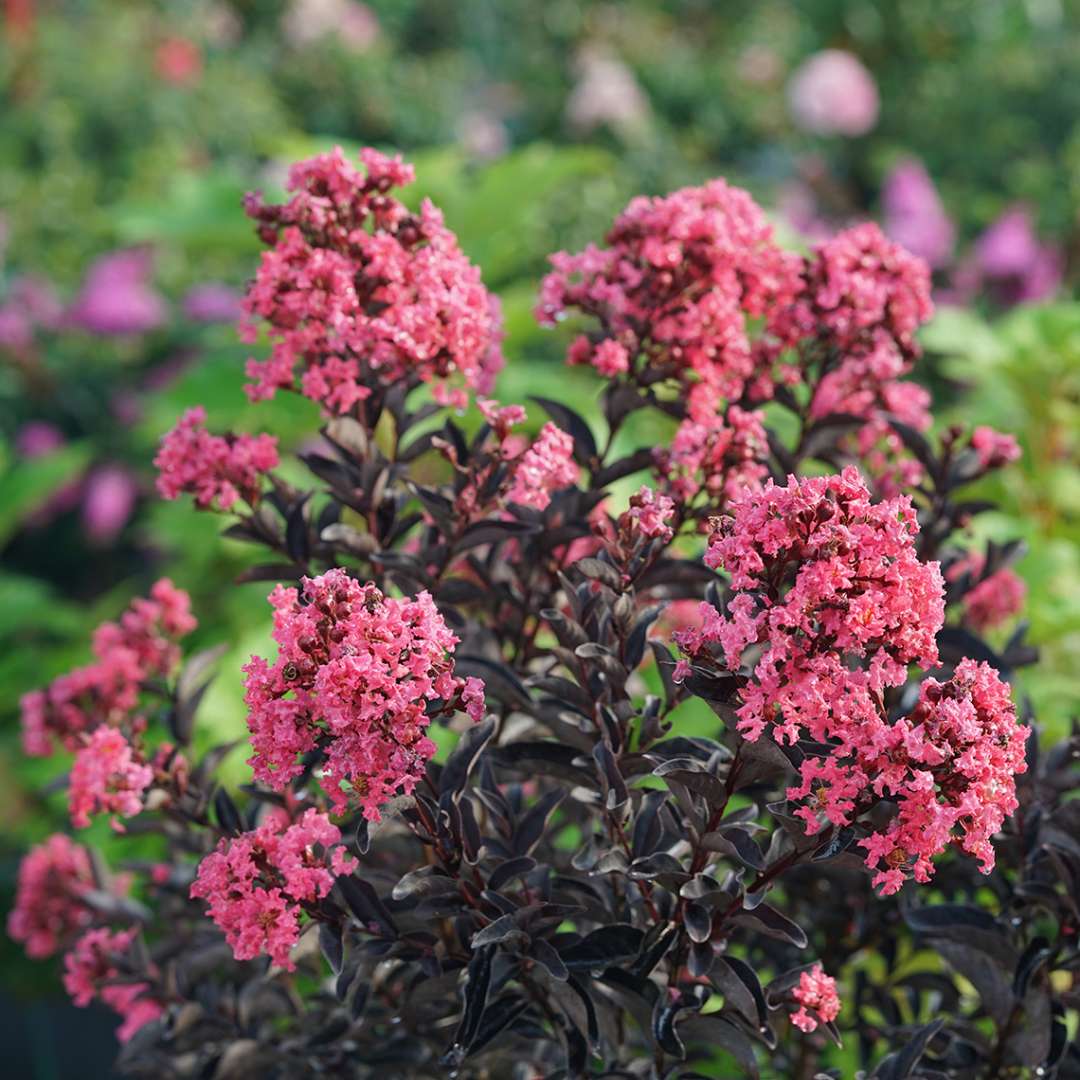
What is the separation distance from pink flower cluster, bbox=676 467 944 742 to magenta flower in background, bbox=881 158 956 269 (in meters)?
4.64

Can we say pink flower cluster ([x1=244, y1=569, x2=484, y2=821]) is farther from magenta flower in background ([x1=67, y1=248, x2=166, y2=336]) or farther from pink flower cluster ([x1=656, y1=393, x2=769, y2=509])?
magenta flower in background ([x1=67, y1=248, x2=166, y2=336])

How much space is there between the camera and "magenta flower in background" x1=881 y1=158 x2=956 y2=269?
549 cm

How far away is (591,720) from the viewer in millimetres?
1255

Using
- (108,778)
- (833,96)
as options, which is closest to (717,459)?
(108,778)

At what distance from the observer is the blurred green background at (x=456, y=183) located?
10.8ft

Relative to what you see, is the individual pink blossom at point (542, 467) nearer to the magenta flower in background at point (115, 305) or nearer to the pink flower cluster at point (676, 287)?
the pink flower cluster at point (676, 287)

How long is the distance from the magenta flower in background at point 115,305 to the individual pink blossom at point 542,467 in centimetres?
404

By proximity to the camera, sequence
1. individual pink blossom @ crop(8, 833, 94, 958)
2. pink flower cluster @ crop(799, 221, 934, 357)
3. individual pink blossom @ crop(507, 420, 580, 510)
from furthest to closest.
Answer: individual pink blossom @ crop(8, 833, 94, 958) < pink flower cluster @ crop(799, 221, 934, 357) < individual pink blossom @ crop(507, 420, 580, 510)

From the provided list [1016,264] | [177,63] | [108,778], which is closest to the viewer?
[108,778]

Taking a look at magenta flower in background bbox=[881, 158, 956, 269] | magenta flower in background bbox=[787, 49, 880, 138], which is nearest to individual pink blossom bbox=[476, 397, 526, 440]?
magenta flower in background bbox=[881, 158, 956, 269]

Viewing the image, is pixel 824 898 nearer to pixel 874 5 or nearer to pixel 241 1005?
pixel 241 1005

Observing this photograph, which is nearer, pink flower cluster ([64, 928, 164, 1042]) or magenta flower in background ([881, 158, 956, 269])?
pink flower cluster ([64, 928, 164, 1042])

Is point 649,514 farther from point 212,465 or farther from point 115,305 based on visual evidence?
point 115,305

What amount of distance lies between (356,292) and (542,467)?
277 millimetres
